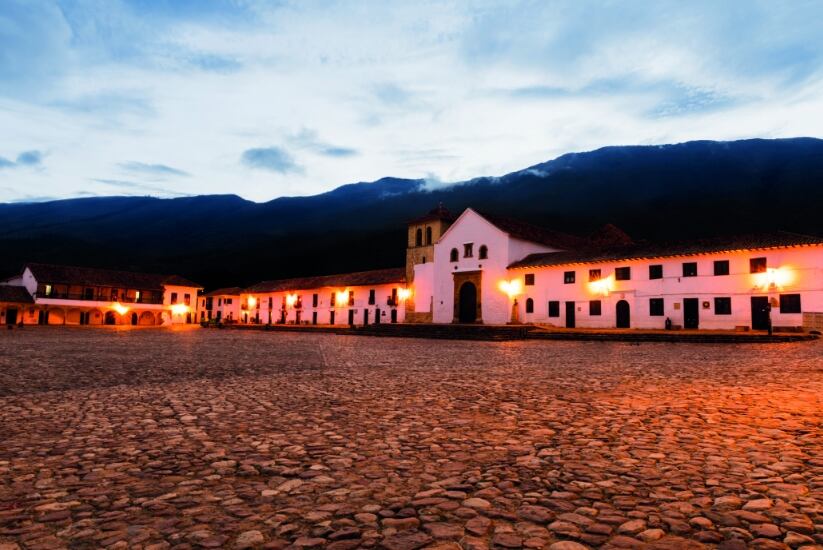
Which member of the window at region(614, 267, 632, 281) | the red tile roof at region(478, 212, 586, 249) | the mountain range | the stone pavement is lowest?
the stone pavement

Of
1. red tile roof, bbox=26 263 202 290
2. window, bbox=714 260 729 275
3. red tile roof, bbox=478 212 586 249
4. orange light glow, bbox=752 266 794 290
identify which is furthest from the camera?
red tile roof, bbox=26 263 202 290

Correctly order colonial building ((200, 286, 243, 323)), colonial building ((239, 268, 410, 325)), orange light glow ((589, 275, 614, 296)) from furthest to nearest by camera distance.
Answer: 1. colonial building ((200, 286, 243, 323))
2. colonial building ((239, 268, 410, 325))
3. orange light glow ((589, 275, 614, 296))

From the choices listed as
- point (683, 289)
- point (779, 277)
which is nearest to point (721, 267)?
point (683, 289)

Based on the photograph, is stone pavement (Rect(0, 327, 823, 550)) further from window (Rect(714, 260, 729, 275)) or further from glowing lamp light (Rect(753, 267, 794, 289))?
window (Rect(714, 260, 729, 275))

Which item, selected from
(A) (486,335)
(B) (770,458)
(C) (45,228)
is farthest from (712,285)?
(C) (45,228)

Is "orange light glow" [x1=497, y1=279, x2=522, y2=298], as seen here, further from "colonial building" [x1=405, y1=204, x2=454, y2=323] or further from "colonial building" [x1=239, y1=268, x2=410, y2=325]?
"colonial building" [x1=239, y1=268, x2=410, y2=325]

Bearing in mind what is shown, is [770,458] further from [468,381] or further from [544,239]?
[544,239]

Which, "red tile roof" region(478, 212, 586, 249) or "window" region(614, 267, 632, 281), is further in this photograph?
"red tile roof" region(478, 212, 586, 249)

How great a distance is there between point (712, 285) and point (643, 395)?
2716 cm

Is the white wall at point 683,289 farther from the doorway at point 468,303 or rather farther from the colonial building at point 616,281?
the doorway at point 468,303

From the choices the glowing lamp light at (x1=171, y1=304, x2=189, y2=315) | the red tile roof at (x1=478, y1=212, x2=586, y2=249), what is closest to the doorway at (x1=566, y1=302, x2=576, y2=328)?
the red tile roof at (x1=478, y1=212, x2=586, y2=249)

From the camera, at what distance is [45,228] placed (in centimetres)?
17462

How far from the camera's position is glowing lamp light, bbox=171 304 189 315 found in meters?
71.5

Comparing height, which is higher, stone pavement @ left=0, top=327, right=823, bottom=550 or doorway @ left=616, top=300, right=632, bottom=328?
doorway @ left=616, top=300, right=632, bottom=328
